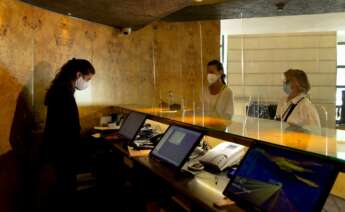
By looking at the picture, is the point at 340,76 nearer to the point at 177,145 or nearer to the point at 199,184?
the point at 177,145

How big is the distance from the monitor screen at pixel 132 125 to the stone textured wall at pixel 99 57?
105cm

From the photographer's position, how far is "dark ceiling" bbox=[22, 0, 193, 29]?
9.82 ft

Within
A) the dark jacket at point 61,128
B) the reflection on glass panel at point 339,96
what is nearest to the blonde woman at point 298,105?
the dark jacket at point 61,128

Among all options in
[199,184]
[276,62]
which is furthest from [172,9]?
[276,62]

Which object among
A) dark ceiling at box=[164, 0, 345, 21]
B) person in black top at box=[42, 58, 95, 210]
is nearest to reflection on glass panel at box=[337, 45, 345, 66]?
dark ceiling at box=[164, 0, 345, 21]

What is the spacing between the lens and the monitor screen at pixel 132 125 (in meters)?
2.53

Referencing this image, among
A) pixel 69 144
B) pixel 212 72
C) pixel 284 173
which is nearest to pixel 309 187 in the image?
pixel 284 173

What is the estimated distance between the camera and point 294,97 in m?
2.62

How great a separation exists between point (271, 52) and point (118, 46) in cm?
473

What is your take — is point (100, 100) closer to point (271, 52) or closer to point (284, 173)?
point (284, 173)

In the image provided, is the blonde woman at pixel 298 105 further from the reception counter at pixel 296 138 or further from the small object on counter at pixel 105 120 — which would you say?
the small object on counter at pixel 105 120

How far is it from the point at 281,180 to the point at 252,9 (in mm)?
3581

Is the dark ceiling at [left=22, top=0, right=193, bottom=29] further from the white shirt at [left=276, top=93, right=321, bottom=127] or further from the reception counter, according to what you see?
the reception counter

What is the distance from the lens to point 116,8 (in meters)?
3.22
